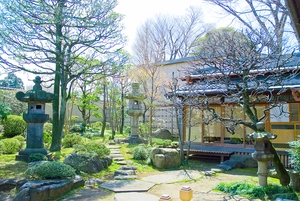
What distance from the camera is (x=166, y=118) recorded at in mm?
18469

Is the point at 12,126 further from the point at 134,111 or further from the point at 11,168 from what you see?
the point at 11,168

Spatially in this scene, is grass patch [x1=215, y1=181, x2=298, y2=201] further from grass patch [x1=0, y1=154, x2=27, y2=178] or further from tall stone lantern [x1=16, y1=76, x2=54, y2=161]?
tall stone lantern [x1=16, y1=76, x2=54, y2=161]

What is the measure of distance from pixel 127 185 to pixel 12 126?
9.75 m

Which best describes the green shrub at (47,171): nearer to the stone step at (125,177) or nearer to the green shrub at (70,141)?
the stone step at (125,177)

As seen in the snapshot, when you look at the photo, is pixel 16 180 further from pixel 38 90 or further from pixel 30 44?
pixel 30 44

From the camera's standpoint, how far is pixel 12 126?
13227mm

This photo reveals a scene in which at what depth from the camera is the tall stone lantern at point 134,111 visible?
1387 centimetres

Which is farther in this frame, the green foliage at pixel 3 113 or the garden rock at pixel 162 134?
the garden rock at pixel 162 134

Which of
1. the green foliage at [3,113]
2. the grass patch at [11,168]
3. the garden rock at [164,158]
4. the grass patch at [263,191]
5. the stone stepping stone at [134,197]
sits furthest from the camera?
the green foliage at [3,113]

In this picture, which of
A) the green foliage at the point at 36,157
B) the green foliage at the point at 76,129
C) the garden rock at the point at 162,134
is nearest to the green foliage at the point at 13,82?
the green foliage at the point at 76,129

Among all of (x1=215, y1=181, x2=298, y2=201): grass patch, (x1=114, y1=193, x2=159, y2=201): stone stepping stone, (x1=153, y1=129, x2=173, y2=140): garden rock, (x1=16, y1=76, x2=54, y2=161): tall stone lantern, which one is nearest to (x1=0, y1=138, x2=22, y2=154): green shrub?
(x1=16, y1=76, x2=54, y2=161): tall stone lantern

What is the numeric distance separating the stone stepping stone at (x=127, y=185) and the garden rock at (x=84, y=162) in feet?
3.99

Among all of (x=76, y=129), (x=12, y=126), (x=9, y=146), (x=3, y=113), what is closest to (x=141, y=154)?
(x=9, y=146)

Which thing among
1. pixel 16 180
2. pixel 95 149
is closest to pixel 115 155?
pixel 95 149
